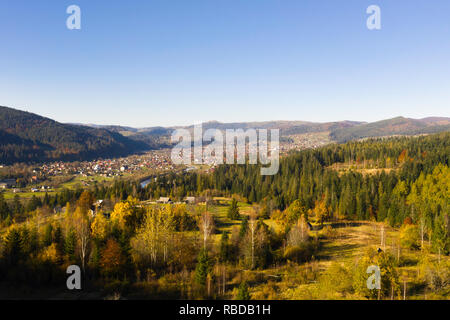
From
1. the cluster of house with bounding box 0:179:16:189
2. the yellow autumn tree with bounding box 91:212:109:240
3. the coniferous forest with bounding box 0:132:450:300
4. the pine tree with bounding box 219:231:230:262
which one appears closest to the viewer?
the coniferous forest with bounding box 0:132:450:300

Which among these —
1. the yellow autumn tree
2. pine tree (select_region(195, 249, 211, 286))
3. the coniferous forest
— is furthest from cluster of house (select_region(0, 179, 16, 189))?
pine tree (select_region(195, 249, 211, 286))

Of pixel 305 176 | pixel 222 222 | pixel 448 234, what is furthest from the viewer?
pixel 305 176

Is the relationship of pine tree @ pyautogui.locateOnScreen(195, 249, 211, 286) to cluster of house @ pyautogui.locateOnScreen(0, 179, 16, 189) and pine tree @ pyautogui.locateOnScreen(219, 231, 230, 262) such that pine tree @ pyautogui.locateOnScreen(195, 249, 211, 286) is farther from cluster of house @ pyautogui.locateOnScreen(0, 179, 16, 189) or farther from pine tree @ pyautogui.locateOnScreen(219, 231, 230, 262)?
cluster of house @ pyautogui.locateOnScreen(0, 179, 16, 189)

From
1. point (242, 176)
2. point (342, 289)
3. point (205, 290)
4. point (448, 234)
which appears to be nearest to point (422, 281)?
point (342, 289)

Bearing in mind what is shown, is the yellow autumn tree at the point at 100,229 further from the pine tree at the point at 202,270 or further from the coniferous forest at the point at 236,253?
the pine tree at the point at 202,270

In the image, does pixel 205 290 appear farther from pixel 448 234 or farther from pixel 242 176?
pixel 242 176

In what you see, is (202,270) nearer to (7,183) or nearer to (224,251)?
(224,251)

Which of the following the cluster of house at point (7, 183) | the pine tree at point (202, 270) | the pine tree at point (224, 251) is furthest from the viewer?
the cluster of house at point (7, 183)

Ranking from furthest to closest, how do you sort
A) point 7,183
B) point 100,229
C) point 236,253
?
point 7,183 → point 100,229 → point 236,253

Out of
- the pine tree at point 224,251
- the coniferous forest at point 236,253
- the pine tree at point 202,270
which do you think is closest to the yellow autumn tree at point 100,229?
the coniferous forest at point 236,253

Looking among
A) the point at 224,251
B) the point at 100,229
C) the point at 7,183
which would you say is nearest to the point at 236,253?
the point at 224,251

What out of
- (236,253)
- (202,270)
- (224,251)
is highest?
(202,270)
